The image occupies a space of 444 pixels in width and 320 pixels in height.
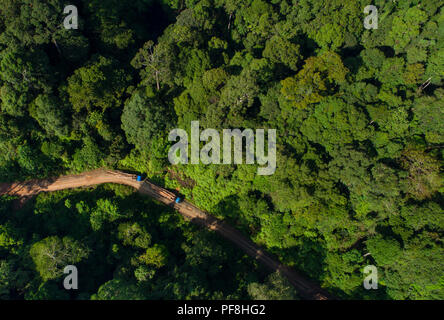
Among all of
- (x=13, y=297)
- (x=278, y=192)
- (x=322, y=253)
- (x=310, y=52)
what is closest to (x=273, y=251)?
(x=322, y=253)

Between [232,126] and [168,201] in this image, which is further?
[168,201]

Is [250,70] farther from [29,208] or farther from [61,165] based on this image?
[29,208]

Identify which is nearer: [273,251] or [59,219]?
[273,251]
